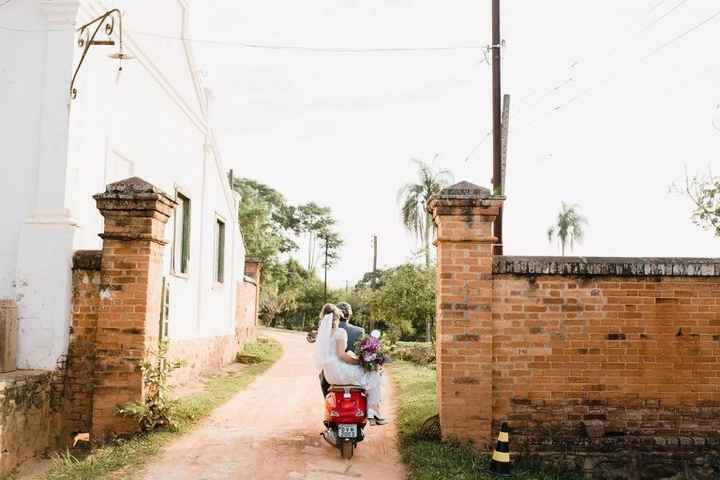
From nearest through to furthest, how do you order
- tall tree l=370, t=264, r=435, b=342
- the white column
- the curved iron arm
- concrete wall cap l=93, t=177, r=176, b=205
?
1. concrete wall cap l=93, t=177, r=176, b=205
2. the white column
3. the curved iron arm
4. tall tree l=370, t=264, r=435, b=342

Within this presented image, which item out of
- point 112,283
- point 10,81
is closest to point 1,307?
point 112,283

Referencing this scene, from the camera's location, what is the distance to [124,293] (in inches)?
293

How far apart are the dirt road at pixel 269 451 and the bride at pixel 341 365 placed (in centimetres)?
62

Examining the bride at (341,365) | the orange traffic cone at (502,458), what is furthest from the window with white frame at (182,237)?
the orange traffic cone at (502,458)

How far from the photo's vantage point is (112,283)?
294 inches

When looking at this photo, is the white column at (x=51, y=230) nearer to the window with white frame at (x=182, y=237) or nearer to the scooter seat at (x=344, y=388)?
the scooter seat at (x=344, y=388)

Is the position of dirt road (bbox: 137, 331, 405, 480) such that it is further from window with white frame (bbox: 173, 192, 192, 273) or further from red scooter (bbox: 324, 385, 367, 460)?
window with white frame (bbox: 173, 192, 192, 273)

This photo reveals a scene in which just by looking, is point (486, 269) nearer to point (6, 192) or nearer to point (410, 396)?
point (410, 396)

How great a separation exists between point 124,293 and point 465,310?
400cm

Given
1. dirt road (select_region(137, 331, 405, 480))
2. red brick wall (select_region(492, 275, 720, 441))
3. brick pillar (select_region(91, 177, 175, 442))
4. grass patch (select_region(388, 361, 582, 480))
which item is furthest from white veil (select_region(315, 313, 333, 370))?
brick pillar (select_region(91, 177, 175, 442))

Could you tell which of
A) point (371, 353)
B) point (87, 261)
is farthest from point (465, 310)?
point (87, 261)

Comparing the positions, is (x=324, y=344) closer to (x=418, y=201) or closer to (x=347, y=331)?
(x=347, y=331)

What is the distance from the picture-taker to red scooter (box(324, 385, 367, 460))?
6.58m

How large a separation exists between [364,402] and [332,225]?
58.8 metres
